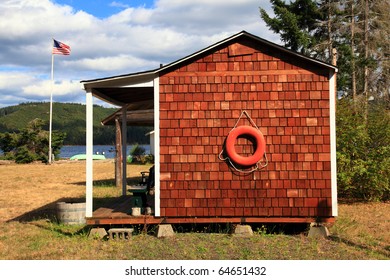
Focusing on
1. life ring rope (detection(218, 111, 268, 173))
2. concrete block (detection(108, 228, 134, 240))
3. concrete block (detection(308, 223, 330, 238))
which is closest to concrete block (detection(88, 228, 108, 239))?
concrete block (detection(108, 228, 134, 240))

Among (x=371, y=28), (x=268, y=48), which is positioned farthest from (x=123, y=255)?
(x=371, y=28)

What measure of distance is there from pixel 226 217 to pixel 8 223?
5580 millimetres

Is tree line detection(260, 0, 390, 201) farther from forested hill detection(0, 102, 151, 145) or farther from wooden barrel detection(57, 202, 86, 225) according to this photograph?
forested hill detection(0, 102, 151, 145)

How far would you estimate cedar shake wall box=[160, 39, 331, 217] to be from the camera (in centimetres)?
871

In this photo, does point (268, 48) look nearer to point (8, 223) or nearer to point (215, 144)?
point (215, 144)

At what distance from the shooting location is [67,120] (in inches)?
6176

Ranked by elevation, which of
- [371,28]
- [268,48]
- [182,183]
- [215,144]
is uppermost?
[371,28]

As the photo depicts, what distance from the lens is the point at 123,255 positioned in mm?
7418

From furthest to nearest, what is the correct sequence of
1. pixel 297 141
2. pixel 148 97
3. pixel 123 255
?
pixel 148 97, pixel 297 141, pixel 123 255

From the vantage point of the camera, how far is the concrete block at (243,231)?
28.2 ft

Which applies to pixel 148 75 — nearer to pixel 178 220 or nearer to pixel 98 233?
pixel 178 220

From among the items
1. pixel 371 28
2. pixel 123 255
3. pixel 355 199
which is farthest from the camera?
pixel 371 28

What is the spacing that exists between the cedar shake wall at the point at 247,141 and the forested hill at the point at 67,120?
392ft

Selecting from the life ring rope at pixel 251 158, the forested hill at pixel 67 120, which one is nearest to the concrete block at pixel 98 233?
the life ring rope at pixel 251 158
